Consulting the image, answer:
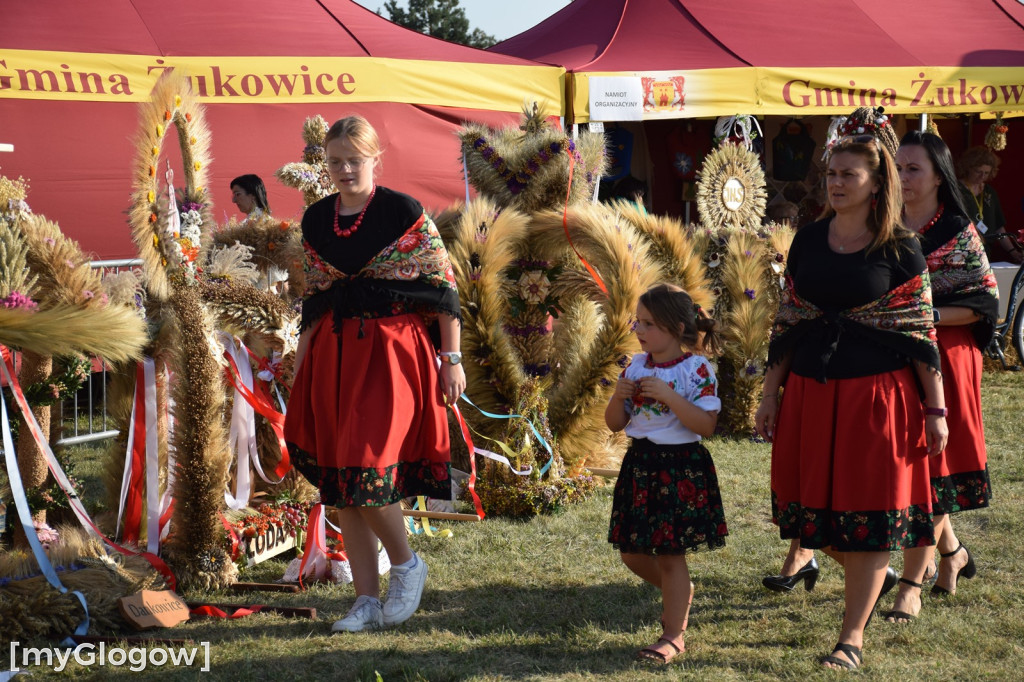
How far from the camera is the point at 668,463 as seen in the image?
131 inches

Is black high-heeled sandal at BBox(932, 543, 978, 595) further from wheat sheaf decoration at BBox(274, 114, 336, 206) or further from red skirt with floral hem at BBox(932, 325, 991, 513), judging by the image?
wheat sheaf decoration at BBox(274, 114, 336, 206)

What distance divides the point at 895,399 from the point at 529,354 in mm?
2675

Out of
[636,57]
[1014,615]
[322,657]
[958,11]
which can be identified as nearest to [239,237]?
[322,657]

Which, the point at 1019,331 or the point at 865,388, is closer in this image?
the point at 865,388

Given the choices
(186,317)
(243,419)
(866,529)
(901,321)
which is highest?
(186,317)

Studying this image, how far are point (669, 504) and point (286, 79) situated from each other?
6.62m

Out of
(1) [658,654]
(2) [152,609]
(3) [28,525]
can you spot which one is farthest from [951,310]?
(3) [28,525]

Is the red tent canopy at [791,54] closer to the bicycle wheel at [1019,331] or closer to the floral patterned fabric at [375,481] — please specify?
the bicycle wheel at [1019,331]

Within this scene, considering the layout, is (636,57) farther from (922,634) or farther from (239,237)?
(922,634)

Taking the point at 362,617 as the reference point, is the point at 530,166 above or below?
above

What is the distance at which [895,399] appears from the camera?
322 centimetres

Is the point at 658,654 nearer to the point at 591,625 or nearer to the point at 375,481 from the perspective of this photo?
the point at 591,625

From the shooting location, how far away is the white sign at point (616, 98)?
966 cm

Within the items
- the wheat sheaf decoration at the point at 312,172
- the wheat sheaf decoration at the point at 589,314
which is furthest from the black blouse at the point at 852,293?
the wheat sheaf decoration at the point at 312,172
